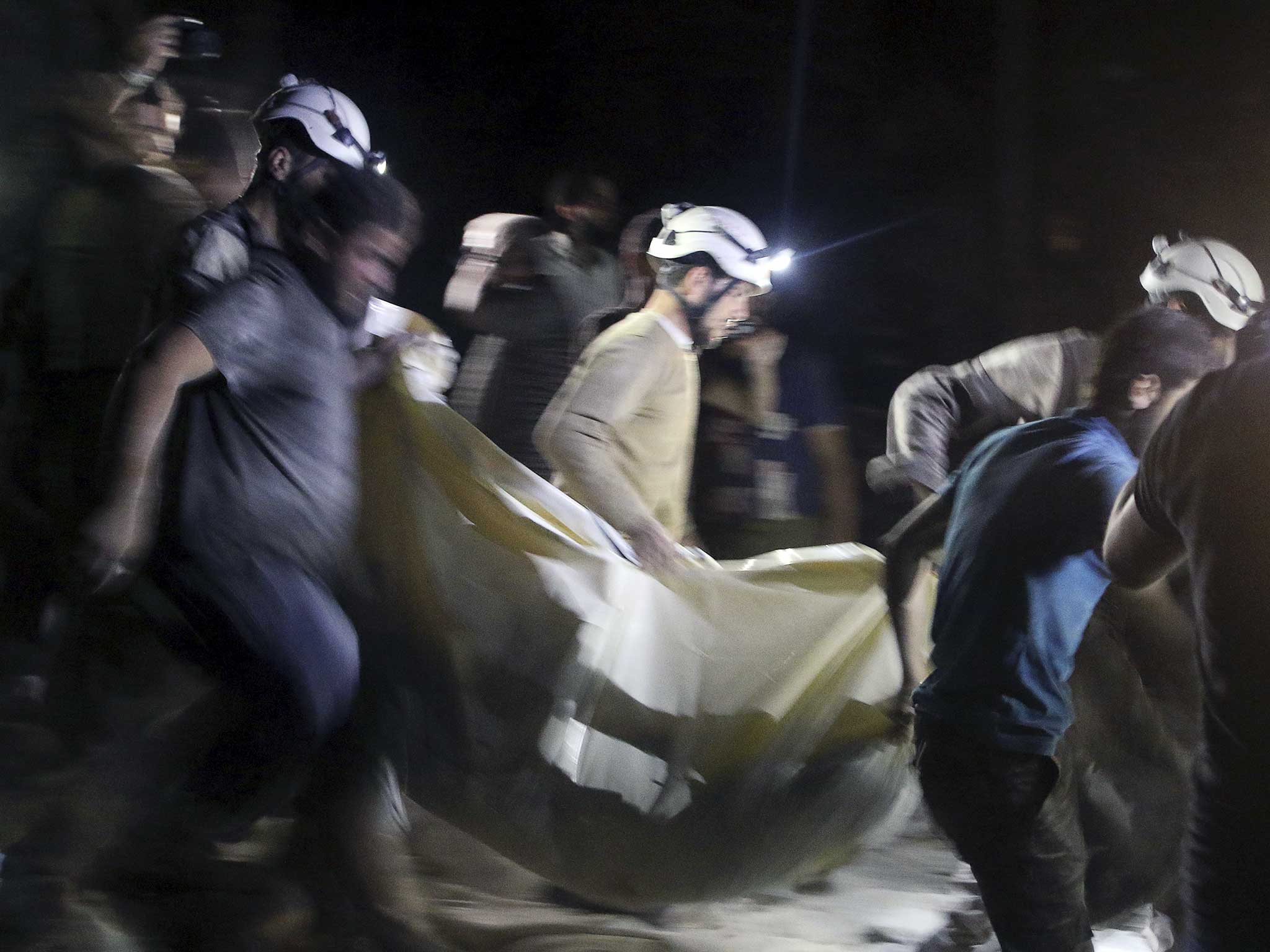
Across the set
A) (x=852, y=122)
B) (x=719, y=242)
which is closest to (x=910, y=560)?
(x=719, y=242)

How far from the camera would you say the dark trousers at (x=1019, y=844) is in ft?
8.38

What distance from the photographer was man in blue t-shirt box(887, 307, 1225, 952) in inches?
101

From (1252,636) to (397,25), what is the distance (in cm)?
589

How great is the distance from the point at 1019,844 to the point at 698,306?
1.72 meters

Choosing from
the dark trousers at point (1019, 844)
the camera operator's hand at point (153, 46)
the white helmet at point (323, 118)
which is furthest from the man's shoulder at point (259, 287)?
the camera operator's hand at point (153, 46)

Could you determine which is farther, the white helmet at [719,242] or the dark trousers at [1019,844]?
the white helmet at [719,242]

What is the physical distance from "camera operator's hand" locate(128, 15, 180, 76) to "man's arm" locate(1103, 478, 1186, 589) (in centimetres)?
342

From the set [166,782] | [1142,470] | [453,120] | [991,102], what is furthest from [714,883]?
[453,120]

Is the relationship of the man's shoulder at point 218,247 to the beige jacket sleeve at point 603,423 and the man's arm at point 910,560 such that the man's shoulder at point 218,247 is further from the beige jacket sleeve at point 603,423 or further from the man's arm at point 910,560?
the man's arm at point 910,560

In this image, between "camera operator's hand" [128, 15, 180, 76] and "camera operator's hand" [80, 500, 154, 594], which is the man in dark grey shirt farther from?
"camera operator's hand" [128, 15, 180, 76]

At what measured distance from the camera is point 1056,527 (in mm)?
2572

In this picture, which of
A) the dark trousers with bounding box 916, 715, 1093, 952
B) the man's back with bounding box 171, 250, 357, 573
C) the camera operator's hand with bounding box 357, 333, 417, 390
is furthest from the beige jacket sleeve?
the dark trousers with bounding box 916, 715, 1093, 952

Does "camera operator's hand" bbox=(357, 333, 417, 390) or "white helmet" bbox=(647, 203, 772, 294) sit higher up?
"white helmet" bbox=(647, 203, 772, 294)

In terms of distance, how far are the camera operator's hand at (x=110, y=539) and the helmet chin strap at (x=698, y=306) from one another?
1.60m
